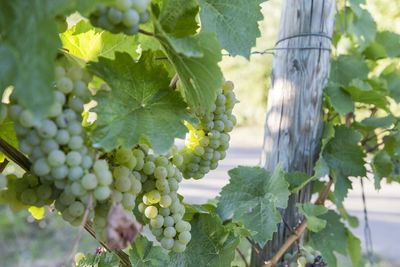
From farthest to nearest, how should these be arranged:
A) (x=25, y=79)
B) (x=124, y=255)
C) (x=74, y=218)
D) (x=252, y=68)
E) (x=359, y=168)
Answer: (x=252, y=68), (x=359, y=168), (x=124, y=255), (x=74, y=218), (x=25, y=79)

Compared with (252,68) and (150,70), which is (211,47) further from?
(252,68)

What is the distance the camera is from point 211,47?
1.25 ft

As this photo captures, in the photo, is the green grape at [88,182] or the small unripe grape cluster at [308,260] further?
the small unripe grape cluster at [308,260]

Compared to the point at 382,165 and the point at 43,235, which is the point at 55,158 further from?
the point at 43,235

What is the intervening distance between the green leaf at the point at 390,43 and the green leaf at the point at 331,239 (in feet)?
2.73

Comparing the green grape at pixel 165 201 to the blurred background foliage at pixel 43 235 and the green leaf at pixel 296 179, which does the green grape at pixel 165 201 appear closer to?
the green leaf at pixel 296 179

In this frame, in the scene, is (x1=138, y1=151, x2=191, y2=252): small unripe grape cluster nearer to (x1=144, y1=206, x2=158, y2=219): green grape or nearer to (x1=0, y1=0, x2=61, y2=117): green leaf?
(x1=144, y1=206, x2=158, y2=219): green grape

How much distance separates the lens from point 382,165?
1.19 metres

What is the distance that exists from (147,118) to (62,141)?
4.8 inches

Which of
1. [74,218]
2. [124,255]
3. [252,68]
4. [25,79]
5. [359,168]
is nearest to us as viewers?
[25,79]

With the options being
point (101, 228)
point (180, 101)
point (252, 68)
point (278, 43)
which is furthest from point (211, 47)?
point (252, 68)

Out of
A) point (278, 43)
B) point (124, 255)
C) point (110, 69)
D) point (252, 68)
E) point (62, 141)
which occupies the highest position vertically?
point (252, 68)

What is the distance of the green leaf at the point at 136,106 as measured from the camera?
0.39 m

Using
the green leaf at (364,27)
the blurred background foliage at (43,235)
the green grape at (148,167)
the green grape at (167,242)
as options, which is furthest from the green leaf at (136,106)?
the blurred background foliage at (43,235)
